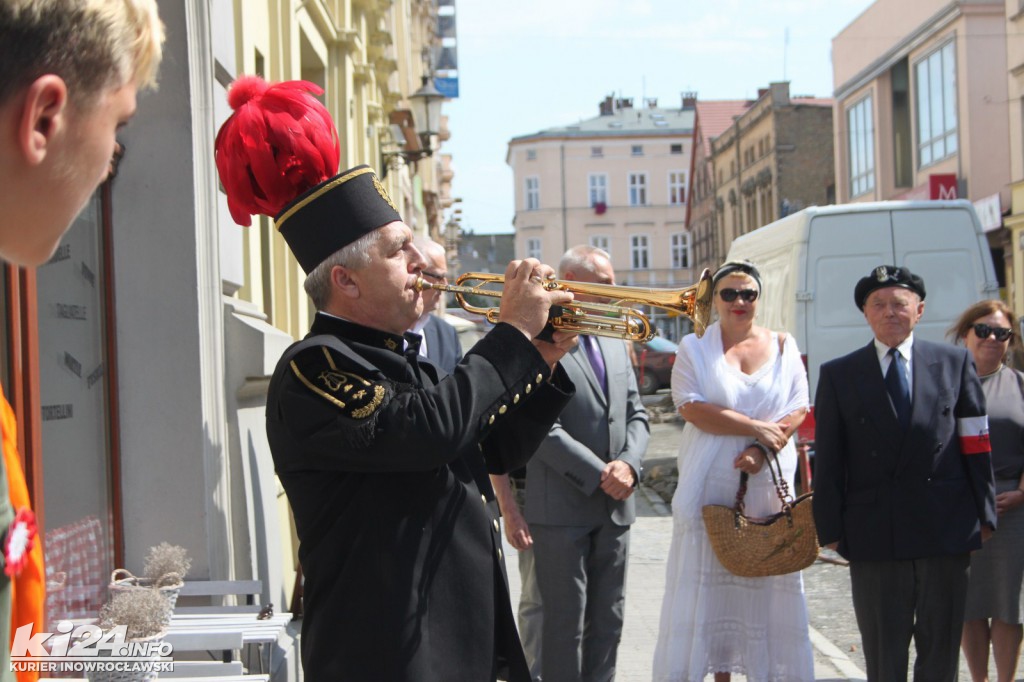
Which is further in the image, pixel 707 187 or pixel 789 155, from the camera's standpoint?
pixel 707 187

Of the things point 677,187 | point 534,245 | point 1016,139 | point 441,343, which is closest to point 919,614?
point 441,343

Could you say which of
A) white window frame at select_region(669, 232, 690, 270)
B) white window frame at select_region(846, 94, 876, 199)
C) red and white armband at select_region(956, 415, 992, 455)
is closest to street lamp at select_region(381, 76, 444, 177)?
red and white armband at select_region(956, 415, 992, 455)

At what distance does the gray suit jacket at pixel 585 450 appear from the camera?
5207mm

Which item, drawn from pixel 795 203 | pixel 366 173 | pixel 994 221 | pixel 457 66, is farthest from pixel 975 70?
pixel 366 173

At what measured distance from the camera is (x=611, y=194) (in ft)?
278

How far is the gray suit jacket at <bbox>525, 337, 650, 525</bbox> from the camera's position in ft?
17.1

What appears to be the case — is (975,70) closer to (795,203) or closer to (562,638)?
(795,203)

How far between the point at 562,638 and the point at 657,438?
14.2 metres

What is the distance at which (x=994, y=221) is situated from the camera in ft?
81.0

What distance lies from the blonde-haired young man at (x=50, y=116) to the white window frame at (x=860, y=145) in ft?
109

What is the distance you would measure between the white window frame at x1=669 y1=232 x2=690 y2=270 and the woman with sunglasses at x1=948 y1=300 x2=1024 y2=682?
78277 millimetres

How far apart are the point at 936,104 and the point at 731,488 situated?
2565 cm

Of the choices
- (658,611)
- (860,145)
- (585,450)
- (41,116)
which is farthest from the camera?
(860,145)

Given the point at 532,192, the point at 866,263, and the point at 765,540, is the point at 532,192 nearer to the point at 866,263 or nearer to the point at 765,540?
the point at 866,263
